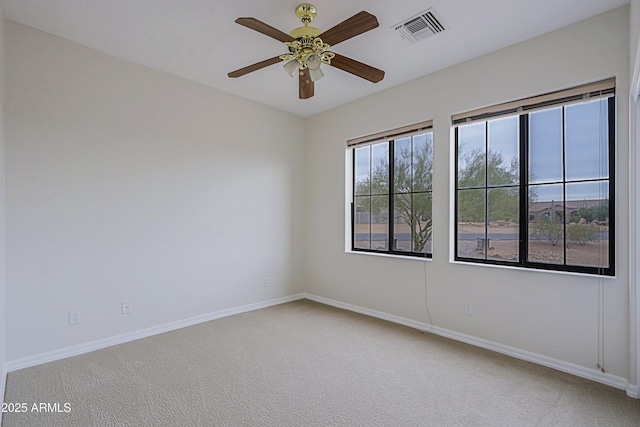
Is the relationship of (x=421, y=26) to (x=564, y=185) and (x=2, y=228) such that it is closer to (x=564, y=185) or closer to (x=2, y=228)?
(x=564, y=185)

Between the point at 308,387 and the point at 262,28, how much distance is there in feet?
8.08

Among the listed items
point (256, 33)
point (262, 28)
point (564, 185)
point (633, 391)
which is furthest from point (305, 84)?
point (633, 391)

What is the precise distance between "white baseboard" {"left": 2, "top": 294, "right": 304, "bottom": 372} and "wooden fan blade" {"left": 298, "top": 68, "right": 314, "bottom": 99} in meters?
2.66

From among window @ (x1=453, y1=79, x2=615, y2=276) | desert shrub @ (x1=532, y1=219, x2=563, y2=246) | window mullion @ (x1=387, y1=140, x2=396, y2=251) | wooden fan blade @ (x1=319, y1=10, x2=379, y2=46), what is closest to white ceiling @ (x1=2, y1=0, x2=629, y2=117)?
wooden fan blade @ (x1=319, y1=10, x2=379, y2=46)

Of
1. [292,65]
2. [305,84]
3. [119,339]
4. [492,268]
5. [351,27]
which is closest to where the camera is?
[351,27]

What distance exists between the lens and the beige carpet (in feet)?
6.75

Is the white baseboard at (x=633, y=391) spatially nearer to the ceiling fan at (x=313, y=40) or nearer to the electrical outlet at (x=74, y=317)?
the ceiling fan at (x=313, y=40)

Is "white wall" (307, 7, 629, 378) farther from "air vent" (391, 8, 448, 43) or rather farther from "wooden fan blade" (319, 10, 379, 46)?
"wooden fan blade" (319, 10, 379, 46)

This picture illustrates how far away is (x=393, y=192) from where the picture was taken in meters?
4.11

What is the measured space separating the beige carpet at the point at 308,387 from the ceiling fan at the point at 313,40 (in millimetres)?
2358

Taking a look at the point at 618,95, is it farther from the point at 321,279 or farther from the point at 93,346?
the point at 93,346

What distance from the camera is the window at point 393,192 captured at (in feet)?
12.4

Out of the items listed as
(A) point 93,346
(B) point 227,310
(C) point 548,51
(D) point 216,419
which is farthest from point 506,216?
(A) point 93,346

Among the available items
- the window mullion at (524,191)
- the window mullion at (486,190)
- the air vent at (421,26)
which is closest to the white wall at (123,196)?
the air vent at (421,26)
